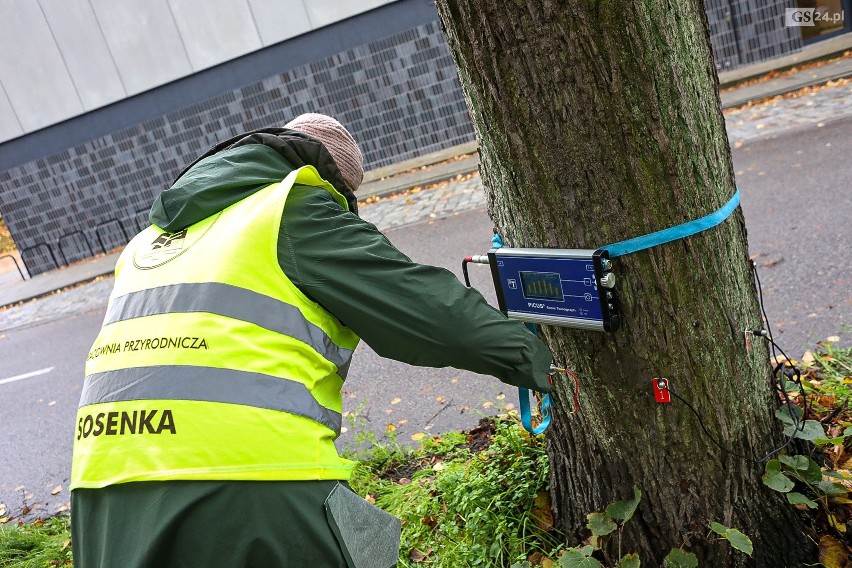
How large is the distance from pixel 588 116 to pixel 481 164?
58cm

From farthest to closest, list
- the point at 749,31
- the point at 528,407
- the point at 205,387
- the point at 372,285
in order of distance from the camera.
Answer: the point at 749,31 → the point at 528,407 → the point at 372,285 → the point at 205,387

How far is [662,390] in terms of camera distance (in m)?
2.10

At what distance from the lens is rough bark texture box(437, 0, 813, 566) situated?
1860 mm

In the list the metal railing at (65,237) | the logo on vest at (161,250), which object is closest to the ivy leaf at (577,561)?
the logo on vest at (161,250)

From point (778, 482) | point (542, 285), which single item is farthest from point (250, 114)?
point (778, 482)

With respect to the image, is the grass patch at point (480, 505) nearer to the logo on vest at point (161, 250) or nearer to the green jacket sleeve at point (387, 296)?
the green jacket sleeve at point (387, 296)

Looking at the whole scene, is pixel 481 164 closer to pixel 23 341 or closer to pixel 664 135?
pixel 664 135

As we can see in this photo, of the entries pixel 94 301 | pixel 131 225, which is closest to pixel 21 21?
pixel 131 225

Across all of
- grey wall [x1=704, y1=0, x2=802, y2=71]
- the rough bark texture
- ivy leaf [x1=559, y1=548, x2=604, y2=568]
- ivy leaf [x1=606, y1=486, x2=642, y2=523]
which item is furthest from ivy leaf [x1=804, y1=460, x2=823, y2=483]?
grey wall [x1=704, y1=0, x2=802, y2=71]

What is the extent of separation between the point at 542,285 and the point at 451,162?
34.6ft

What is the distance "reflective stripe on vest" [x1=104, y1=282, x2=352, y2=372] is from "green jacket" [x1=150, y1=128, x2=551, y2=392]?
0.08 meters

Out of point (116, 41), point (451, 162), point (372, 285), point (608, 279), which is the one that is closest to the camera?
point (372, 285)

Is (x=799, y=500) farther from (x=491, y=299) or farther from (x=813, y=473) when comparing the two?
(x=491, y=299)

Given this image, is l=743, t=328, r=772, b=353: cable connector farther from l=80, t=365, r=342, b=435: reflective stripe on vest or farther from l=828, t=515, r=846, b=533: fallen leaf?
l=80, t=365, r=342, b=435: reflective stripe on vest
